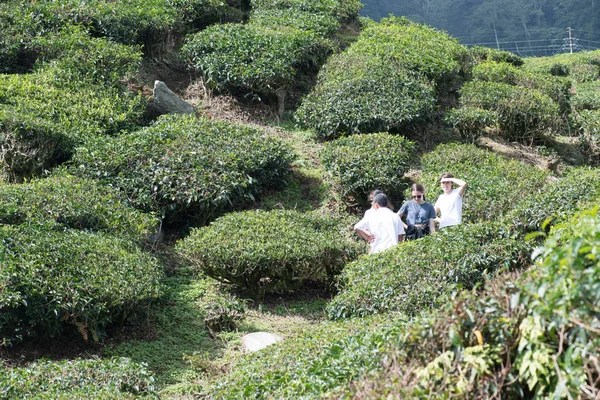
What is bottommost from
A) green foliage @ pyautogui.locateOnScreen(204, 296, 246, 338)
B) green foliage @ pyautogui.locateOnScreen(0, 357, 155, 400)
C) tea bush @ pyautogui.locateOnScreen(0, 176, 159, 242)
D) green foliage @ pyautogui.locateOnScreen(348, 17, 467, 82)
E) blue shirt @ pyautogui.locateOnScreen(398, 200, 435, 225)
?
green foliage @ pyautogui.locateOnScreen(204, 296, 246, 338)

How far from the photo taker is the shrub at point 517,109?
14406 millimetres

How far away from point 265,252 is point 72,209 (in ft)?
8.32

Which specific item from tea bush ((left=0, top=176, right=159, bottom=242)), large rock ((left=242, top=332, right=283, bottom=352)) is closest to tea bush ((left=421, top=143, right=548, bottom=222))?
large rock ((left=242, top=332, right=283, bottom=352))

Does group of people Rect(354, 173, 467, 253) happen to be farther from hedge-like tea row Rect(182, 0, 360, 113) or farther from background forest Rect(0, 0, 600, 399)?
hedge-like tea row Rect(182, 0, 360, 113)

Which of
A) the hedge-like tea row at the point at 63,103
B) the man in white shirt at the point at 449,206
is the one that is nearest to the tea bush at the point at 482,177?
the man in white shirt at the point at 449,206

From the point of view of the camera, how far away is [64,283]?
7.60 metres

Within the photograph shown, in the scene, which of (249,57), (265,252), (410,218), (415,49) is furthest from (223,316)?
(415,49)

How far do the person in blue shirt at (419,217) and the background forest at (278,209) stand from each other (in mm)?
685

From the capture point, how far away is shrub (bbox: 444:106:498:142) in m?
14.0

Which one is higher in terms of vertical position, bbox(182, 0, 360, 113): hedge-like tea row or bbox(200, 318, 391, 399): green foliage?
bbox(182, 0, 360, 113): hedge-like tea row

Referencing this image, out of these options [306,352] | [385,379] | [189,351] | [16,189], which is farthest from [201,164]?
[385,379]

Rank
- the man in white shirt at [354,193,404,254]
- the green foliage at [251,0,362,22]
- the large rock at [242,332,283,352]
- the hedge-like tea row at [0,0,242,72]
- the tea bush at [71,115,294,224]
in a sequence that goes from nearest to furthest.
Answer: the large rock at [242,332,283,352]
the man in white shirt at [354,193,404,254]
the tea bush at [71,115,294,224]
the hedge-like tea row at [0,0,242,72]
the green foliage at [251,0,362,22]

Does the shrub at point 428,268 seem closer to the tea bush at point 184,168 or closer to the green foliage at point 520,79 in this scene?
the tea bush at point 184,168

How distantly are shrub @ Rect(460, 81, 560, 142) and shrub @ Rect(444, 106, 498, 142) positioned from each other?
28 cm
